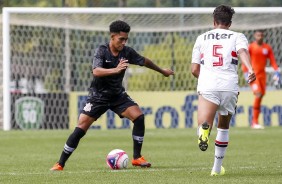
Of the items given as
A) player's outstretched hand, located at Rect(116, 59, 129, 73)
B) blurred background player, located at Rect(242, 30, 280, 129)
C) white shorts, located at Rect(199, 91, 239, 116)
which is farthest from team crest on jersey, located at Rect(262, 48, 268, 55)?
white shorts, located at Rect(199, 91, 239, 116)

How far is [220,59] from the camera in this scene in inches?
436

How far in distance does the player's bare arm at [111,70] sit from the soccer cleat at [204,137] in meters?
1.61

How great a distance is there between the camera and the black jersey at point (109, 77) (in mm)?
12578

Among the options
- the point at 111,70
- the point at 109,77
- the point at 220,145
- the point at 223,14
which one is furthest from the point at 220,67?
the point at 109,77

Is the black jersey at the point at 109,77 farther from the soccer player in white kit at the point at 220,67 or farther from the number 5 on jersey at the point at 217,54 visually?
the number 5 on jersey at the point at 217,54

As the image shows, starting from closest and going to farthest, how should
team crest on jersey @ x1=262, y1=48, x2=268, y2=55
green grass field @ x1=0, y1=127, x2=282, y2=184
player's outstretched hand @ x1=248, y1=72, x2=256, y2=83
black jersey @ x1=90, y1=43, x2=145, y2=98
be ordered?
player's outstretched hand @ x1=248, y1=72, x2=256, y2=83 → green grass field @ x1=0, y1=127, x2=282, y2=184 → black jersey @ x1=90, y1=43, x2=145, y2=98 → team crest on jersey @ x1=262, y1=48, x2=268, y2=55

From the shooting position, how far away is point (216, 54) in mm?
11086

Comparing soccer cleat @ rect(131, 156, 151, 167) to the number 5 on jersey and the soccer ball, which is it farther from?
the number 5 on jersey

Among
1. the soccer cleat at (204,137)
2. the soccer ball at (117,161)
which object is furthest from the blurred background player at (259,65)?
the soccer cleat at (204,137)

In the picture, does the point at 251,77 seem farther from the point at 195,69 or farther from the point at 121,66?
the point at 121,66

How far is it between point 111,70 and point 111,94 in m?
0.86

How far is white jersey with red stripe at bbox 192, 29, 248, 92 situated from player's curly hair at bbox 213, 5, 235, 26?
0.11 metres

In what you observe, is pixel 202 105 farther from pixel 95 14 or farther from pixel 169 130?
pixel 95 14

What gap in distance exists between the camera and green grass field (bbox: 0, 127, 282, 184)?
1116cm
